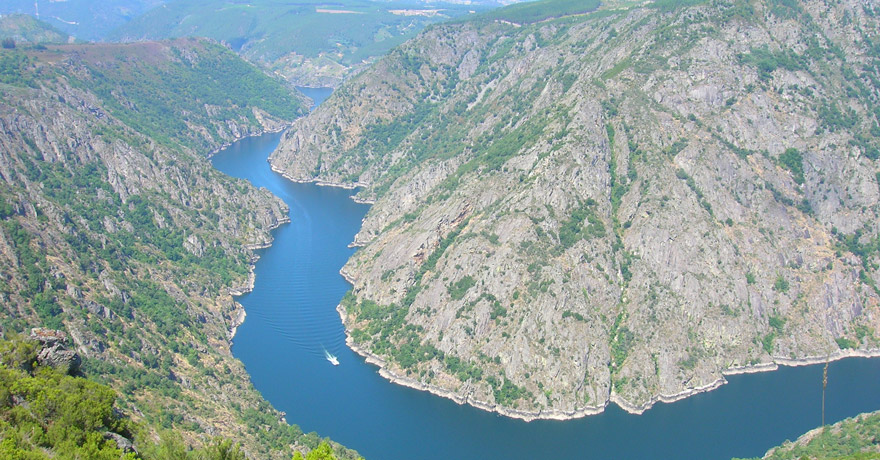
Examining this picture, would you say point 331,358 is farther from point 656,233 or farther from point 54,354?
point 54,354

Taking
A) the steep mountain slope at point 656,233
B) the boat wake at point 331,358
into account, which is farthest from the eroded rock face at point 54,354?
the steep mountain slope at point 656,233

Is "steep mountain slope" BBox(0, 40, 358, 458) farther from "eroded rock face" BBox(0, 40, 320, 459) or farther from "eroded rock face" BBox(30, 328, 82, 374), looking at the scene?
"eroded rock face" BBox(30, 328, 82, 374)

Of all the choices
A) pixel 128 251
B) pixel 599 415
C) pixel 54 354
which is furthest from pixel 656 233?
pixel 54 354

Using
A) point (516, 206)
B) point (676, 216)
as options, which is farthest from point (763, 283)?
point (516, 206)

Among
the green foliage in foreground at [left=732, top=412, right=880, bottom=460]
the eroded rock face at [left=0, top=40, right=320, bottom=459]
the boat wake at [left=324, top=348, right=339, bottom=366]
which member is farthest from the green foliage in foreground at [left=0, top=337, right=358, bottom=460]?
the boat wake at [left=324, top=348, right=339, bottom=366]

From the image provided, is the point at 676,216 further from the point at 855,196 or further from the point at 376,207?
the point at 376,207

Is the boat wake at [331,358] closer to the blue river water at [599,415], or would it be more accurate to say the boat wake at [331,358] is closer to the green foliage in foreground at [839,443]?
the blue river water at [599,415]
